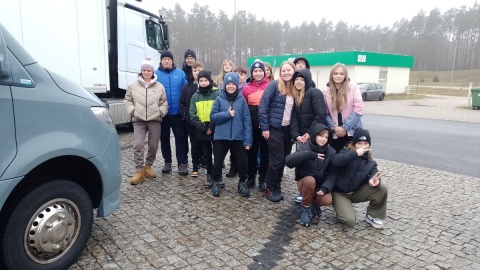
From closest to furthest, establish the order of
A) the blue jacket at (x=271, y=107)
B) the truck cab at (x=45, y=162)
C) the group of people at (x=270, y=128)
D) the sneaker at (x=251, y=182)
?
the truck cab at (x=45, y=162) → the group of people at (x=270, y=128) → the blue jacket at (x=271, y=107) → the sneaker at (x=251, y=182)

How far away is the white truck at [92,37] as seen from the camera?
6.30 metres

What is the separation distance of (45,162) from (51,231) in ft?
1.73

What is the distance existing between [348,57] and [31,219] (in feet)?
102

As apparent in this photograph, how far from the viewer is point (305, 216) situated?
3885mm

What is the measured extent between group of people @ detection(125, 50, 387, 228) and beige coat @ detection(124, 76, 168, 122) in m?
0.01

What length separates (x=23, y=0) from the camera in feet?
20.0

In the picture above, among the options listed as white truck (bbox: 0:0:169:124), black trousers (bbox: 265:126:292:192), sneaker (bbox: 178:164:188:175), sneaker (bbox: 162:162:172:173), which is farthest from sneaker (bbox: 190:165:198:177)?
white truck (bbox: 0:0:169:124)

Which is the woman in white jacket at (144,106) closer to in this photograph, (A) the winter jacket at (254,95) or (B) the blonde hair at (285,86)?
(A) the winter jacket at (254,95)

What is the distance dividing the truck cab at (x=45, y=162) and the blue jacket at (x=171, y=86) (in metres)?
2.44

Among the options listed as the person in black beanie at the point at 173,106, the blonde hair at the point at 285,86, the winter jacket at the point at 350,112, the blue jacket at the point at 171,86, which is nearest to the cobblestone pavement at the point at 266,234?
the person in black beanie at the point at 173,106

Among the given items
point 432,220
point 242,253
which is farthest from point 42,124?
point 432,220

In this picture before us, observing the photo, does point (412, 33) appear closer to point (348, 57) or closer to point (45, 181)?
point (348, 57)

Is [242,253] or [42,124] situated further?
[242,253]

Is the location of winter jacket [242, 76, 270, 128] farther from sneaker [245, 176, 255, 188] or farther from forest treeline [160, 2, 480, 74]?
forest treeline [160, 2, 480, 74]
